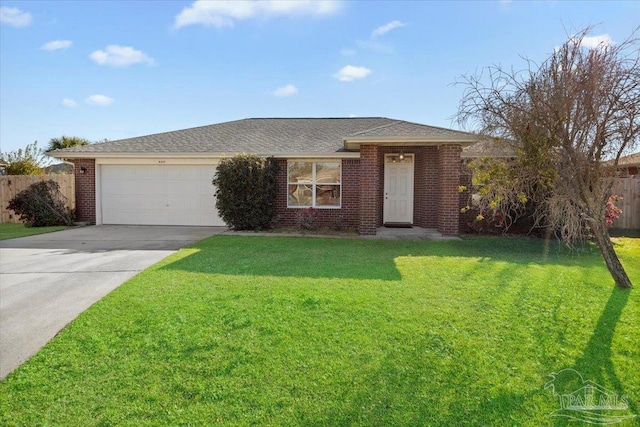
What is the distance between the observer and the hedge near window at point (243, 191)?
37.2 feet

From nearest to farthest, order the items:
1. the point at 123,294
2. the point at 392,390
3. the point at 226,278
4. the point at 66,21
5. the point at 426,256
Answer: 1. the point at 392,390
2. the point at 123,294
3. the point at 226,278
4. the point at 426,256
5. the point at 66,21

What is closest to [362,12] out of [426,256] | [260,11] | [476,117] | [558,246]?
[260,11]

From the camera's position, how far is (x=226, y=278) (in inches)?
232

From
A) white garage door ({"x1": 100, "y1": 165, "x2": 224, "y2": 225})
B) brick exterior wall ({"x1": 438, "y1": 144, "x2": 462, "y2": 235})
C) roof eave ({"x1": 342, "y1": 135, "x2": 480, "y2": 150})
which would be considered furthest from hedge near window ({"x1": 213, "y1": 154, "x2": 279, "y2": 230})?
brick exterior wall ({"x1": 438, "y1": 144, "x2": 462, "y2": 235})

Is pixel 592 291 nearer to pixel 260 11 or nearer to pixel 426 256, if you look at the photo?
pixel 426 256

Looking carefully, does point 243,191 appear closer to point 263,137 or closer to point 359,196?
point 359,196

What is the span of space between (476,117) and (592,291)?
332 cm

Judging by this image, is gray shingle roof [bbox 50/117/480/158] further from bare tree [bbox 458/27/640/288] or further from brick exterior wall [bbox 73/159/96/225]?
bare tree [bbox 458/27/640/288]

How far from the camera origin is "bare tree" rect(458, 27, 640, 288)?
498cm

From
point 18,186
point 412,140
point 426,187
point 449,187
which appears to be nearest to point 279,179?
point 412,140

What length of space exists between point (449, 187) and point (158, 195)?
33.8 feet

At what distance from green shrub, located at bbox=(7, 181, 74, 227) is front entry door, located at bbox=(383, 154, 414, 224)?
11.6 metres

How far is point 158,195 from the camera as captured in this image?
13.4 metres

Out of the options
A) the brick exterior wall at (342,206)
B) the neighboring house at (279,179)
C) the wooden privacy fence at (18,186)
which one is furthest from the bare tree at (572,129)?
the wooden privacy fence at (18,186)
